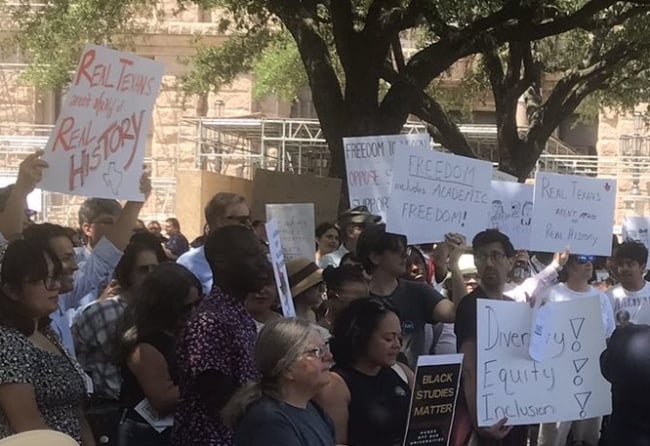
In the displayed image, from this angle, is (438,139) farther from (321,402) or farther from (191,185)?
(321,402)

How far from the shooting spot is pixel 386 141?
7.70m

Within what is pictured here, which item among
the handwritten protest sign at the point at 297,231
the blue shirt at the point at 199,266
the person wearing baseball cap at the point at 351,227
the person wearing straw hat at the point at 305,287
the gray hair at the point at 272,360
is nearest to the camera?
the gray hair at the point at 272,360

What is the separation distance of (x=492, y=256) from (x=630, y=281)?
9.08 ft

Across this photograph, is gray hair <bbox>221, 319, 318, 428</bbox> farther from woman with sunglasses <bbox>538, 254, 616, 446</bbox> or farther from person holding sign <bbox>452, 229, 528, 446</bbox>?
woman with sunglasses <bbox>538, 254, 616, 446</bbox>

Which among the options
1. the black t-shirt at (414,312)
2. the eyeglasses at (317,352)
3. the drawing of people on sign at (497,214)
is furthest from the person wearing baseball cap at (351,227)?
the eyeglasses at (317,352)

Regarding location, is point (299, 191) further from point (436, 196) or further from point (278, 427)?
point (278, 427)

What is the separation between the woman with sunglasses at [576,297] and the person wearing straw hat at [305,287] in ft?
7.13

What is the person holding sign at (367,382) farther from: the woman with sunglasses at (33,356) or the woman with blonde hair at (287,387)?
the woman with sunglasses at (33,356)

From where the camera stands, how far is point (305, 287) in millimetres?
5500

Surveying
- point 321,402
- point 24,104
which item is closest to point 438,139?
point 24,104

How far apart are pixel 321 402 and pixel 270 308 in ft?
3.13

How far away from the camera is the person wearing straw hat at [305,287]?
550 cm

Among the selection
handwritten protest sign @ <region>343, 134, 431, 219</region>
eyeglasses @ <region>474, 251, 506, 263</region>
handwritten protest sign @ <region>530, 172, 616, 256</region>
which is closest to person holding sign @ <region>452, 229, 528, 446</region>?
eyeglasses @ <region>474, 251, 506, 263</region>

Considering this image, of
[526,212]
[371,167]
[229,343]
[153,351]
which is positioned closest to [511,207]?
[526,212]
